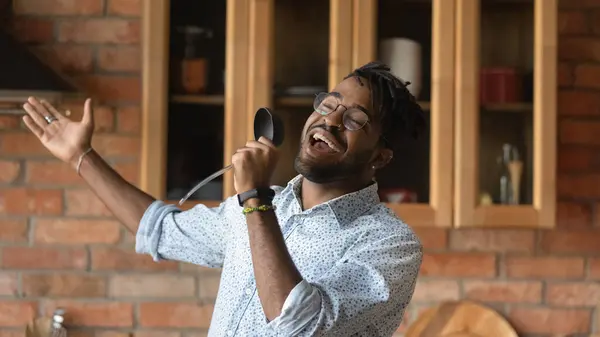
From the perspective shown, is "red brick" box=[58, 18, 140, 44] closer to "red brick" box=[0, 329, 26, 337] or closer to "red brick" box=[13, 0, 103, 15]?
"red brick" box=[13, 0, 103, 15]

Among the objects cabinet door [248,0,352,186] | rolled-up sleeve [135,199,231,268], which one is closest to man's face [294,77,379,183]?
rolled-up sleeve [135,199,231,268]

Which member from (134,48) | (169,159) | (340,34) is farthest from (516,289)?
(134,48)

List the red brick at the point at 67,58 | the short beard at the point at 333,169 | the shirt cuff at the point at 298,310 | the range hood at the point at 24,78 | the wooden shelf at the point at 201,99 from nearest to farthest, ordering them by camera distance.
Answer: the shirt cuff at the point at 298,310
the short beard at the point at 333,169
the range hood at the point at 24,78
the wooden shelf at the point at 201,99
the red brick at the point at 67,58

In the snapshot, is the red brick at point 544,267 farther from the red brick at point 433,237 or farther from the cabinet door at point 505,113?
the cabinet door at point 505,113

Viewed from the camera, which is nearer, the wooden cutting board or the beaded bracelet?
the beaded bracelet

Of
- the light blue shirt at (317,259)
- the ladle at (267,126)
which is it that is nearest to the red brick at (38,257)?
the light blue shirt at (317,259)

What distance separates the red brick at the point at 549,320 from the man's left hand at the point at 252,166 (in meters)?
1.37

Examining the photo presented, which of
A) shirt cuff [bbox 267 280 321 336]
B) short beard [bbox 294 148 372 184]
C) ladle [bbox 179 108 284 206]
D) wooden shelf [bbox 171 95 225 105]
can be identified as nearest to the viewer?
shirt cuff [bbox 267 280 321 336]

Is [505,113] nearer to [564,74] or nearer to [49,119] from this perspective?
[564,74]

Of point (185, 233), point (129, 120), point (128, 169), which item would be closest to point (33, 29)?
point (129, 120)

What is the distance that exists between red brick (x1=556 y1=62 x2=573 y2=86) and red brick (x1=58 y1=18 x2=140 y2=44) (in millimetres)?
1186

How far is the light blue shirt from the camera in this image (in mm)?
1303

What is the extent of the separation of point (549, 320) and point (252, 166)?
1.46 m

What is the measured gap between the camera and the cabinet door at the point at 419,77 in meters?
2.18
